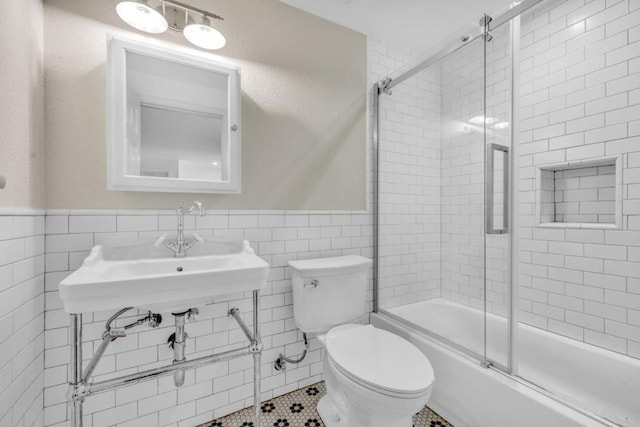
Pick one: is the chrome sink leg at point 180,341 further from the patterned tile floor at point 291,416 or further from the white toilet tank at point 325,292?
the white toilet tank at point 325,292

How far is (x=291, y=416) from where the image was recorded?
5.09 feet

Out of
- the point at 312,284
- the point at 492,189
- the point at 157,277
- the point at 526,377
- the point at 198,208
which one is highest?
the point at 492,189

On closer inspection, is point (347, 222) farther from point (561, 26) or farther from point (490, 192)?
point (561, 26)

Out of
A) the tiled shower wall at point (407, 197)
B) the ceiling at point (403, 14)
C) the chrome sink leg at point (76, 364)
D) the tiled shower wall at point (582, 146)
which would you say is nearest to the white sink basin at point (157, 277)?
the chrome sink leg at point (76, 364)

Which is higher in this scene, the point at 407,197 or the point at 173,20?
the point at 173,20

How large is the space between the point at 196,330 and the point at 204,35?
151 centimetres

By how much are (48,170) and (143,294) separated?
0.76 m

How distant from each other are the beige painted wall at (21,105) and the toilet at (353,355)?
1175 millimetres

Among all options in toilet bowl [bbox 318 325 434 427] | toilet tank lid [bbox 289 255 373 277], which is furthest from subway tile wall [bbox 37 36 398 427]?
toilet bowl [bbox 318 325 434 427]

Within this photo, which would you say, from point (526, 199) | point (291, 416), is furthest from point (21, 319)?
point (526, 199)

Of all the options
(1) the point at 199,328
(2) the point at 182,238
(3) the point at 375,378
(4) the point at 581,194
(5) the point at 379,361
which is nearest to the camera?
(3) the point at 375,378

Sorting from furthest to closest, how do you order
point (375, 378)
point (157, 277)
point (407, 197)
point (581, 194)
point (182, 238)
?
point (407, 197)
point (581, 194)
point (182, 238)
point (375, 378)
point (157, 277)

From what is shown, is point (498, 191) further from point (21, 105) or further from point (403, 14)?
point (21, 105)

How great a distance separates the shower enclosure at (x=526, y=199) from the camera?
4.61ft
